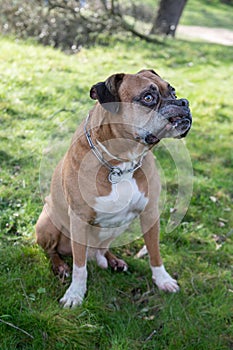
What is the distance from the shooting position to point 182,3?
Result: 11.4 metres

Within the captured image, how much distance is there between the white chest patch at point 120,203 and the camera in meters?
2.81

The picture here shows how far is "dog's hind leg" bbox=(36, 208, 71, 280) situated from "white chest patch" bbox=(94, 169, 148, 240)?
0.48 metres

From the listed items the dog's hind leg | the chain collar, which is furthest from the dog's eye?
the dog's hind leg

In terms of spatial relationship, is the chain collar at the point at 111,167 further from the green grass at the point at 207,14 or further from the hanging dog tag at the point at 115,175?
the green grass at the point at 207,14

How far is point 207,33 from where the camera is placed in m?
16.3

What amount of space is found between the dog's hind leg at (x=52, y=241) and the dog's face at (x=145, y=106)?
105 centimetres

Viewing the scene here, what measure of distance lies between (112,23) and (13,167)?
6.19 meters

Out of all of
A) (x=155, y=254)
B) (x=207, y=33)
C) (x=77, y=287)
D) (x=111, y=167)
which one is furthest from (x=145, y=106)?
(x=207, y=33)

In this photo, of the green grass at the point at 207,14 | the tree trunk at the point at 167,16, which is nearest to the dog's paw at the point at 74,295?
the tree trunk at the point at 167,16

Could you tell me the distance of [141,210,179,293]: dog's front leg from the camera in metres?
3.10

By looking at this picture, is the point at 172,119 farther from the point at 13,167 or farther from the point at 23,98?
the point at 23,98

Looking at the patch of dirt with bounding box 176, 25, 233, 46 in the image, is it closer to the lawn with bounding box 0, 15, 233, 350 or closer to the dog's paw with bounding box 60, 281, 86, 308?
the lawn with bounding box 0, 15, 233, 350

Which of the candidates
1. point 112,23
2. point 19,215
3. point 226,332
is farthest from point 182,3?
point 226,332

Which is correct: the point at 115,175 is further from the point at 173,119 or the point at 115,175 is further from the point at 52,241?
the point at 52,241
